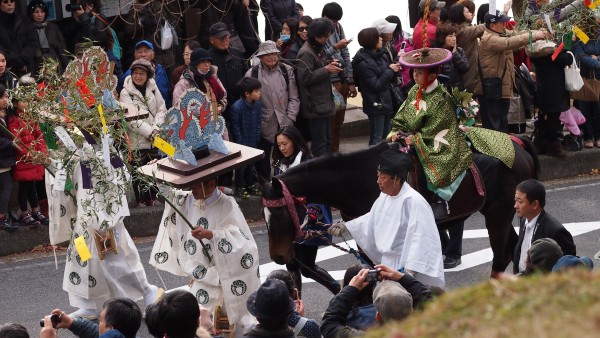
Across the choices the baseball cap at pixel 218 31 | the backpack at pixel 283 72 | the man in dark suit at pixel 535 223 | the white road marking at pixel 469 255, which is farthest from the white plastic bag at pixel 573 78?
the man in dark suit at pixel 535 223

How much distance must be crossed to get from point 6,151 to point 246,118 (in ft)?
8.47

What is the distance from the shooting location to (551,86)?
13898 millimetres

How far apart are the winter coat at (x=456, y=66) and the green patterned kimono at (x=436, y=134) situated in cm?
353

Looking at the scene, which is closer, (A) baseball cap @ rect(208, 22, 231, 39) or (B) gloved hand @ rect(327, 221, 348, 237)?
(B) gloved hand @ rect(327, 221, 348, 237)

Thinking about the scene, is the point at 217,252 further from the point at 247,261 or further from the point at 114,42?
the point at 114,42

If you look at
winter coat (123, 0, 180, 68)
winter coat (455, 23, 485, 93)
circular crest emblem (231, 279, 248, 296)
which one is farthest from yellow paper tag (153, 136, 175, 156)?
winter coat (455, 23, 485, 93)

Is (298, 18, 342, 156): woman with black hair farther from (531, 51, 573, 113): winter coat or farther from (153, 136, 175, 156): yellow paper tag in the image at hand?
(153, 136, 175, 156): yellow paper tag

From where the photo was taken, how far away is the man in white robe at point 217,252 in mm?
9000

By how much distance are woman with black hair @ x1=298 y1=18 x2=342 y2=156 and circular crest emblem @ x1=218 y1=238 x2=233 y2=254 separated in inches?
169

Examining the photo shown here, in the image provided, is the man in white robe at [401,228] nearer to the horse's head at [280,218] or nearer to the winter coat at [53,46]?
the horse's head at [280,218]

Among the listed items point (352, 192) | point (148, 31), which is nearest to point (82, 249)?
point (352, 192)

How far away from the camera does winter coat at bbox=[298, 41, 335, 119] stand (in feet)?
43.2

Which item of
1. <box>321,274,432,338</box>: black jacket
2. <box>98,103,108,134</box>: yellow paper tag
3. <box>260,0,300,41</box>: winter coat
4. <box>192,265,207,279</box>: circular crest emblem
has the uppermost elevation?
<box>98,103,108,134</box>: yellow paper tag

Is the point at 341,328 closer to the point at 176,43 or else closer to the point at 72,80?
the point at 72,80
